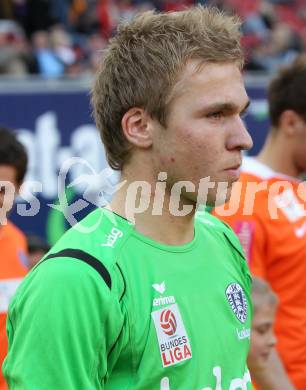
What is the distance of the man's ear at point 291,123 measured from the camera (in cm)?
466

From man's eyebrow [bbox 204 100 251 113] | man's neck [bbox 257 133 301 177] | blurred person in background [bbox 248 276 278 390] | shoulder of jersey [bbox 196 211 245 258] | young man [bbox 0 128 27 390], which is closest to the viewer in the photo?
man's eyebrow [bbox 204 100 251 113]

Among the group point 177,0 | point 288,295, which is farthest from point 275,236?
point 177,0

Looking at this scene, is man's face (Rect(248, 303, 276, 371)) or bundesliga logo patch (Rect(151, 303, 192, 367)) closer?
bundesliga logo patch (Rect(151, 303, 192, 367))

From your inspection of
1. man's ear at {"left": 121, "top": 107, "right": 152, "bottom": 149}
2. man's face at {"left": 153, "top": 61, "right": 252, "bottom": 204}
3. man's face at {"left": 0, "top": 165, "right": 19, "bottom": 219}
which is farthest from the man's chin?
man's face at {"left": 0, "top": 165, "right": 19, "bottom": 219}

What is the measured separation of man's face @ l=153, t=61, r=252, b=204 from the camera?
2516 mm

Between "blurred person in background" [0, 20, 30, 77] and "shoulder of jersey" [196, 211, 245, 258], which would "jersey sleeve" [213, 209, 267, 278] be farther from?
"blurred person in background" [0, 20, 30, 77]

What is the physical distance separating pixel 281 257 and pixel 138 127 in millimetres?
1979

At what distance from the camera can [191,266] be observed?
2.58 meters

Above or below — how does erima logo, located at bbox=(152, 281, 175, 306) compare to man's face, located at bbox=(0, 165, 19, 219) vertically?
below

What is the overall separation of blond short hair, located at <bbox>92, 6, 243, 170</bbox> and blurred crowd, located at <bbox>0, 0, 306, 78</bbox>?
8.11 metres

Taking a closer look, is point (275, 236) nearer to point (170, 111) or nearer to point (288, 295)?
point (288, 295)

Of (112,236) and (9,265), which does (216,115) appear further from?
(9,265)

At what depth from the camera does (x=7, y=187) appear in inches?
190

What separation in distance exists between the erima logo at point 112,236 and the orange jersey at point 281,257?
1.84 m
